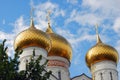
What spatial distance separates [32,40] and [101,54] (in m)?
4.47

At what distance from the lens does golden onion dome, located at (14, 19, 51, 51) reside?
17.8 metres

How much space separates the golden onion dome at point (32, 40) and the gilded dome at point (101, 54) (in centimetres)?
333

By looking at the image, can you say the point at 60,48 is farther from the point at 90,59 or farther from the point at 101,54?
the point at 101,54

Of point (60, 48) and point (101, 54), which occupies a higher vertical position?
point (60, 48)

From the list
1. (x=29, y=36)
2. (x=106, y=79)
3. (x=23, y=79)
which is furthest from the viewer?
(x=106, y=79)

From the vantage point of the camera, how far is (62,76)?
20391 mm

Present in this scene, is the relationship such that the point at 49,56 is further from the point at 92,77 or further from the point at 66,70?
the point at 92,77

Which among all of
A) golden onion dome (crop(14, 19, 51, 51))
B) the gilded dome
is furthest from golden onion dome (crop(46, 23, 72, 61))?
golden onion dome (crop(14, 19, 51, 51))

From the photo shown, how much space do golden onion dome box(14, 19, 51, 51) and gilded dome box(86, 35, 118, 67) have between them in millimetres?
3326

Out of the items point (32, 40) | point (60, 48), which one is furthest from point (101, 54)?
point (32, 40)

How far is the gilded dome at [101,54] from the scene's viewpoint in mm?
20031

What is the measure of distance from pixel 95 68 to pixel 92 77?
79 centimetres

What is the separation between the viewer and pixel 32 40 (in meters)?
17.8

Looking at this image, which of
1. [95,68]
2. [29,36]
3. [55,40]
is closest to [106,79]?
[95,68]
